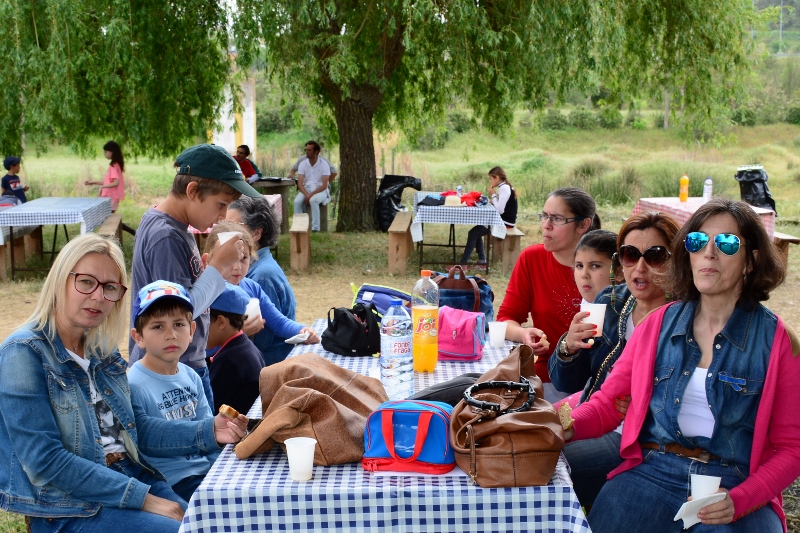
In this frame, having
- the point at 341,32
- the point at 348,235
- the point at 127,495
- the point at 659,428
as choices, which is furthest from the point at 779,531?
the point at 348,235

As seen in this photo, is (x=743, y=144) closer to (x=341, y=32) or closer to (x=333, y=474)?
(x=341, y=32)

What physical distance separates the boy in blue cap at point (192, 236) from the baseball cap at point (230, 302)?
1.03 feet

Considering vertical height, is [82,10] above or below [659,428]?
above

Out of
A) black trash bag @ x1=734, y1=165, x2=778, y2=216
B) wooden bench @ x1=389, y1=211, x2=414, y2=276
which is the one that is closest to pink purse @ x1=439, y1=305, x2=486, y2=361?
wooden bench @ x1=389, y1=211, x2=414, y2=276

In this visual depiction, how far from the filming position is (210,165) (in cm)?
326

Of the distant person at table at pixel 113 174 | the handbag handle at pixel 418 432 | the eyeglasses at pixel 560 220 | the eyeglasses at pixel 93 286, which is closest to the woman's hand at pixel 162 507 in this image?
the eyeglasses at pixel 93 286

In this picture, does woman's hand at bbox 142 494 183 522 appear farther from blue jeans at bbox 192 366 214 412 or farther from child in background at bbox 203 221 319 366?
child in background at bbox 203 221 319 366

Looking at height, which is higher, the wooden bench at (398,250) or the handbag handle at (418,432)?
the handbag handle at (418,432)

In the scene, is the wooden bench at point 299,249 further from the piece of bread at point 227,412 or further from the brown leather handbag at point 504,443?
the brown leather handbag at point 504,443

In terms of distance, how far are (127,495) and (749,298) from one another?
6.91 ft

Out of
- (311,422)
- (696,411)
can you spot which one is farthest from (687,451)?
(311,422)

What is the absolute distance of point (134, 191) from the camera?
20281 mm

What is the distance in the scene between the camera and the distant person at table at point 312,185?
13.8 meters

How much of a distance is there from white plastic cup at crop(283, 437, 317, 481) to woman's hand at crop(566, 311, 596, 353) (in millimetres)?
1294
